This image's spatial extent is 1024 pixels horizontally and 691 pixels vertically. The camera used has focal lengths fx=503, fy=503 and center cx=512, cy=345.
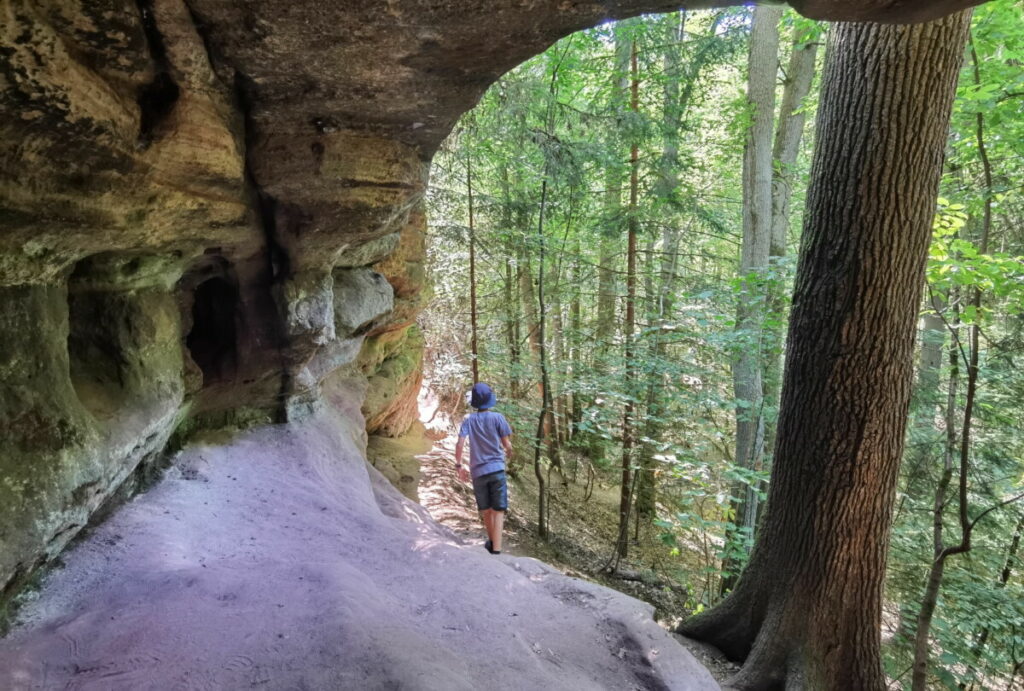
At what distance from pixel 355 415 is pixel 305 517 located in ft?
10.1

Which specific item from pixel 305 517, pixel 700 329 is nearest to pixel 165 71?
pixel 305 517

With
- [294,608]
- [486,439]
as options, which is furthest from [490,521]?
Answer: [294,608]

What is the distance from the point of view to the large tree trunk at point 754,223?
8047mm

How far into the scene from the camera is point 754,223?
8.69m

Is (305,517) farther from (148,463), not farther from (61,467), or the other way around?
(61,467)

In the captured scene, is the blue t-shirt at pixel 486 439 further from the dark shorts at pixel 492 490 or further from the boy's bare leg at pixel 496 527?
the boy's bare leg at pixel 496 527

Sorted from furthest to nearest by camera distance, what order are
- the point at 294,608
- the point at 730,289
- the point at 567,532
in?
the point at 567,532, the point at 730,289, the point at 294,608

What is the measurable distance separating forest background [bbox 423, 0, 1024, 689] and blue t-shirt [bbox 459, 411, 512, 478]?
2.42 metres

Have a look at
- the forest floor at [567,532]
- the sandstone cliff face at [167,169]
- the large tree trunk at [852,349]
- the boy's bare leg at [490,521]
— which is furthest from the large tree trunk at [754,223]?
the sandstone cliff face at [167,169]

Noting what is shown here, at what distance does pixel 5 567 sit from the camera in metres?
2.62

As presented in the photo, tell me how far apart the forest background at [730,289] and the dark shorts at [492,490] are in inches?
90.0

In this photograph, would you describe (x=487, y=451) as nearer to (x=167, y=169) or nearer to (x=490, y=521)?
(x=490, y=521)

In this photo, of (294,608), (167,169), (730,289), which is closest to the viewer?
(294,608)

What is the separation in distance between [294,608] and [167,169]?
2.92 metres
